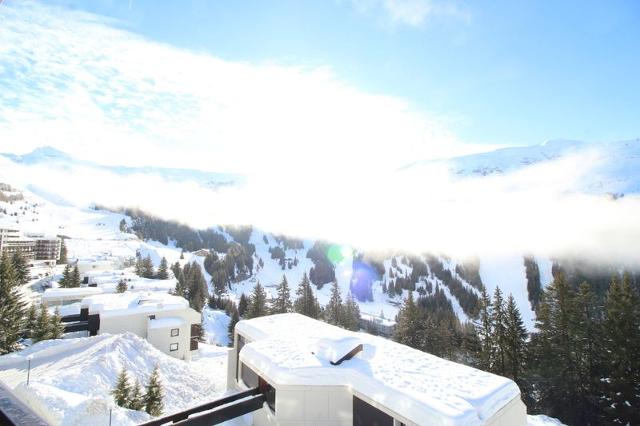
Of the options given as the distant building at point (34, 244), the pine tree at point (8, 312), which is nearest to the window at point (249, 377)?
the pine tree at point (8, 312)

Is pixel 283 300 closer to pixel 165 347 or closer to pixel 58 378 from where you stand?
pixel 165 347

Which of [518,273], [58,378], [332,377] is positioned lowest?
[518,273]

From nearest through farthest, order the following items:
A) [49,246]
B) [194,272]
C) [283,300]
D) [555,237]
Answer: [283,300] < [194,272] < [49,246] < [555,237]

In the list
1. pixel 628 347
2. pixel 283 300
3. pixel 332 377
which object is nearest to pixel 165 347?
pixel 283 300

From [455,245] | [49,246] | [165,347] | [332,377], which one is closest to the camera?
[332,377]

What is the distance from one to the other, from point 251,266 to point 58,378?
132 metres

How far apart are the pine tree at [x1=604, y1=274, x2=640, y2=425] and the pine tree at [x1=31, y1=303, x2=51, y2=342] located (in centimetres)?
4465

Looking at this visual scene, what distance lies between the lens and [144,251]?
140m

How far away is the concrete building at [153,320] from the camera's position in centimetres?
3569

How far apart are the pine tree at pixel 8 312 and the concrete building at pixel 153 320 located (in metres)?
6.21

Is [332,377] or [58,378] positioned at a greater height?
[332,377]

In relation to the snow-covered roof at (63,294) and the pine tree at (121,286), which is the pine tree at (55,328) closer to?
the snow-covered roof at (63,294)

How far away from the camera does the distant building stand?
299 ft

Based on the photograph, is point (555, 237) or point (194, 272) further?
point (555, 237)
